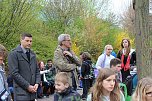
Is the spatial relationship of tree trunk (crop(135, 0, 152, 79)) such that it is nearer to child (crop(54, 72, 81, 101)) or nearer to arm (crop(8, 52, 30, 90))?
child (crop(54, 72, 81, 101))

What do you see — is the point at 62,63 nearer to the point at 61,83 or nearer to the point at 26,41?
the point at 26,41

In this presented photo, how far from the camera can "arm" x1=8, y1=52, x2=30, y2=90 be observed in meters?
5.37

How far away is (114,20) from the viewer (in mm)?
44969

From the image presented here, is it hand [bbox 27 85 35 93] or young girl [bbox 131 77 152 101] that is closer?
young girl [bbox 131 77 152 101]

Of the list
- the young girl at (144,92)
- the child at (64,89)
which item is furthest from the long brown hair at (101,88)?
the young girl at (144,92)

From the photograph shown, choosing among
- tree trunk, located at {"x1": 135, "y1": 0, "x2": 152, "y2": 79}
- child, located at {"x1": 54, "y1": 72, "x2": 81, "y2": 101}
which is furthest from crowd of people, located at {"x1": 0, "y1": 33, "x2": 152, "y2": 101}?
tree trunk, located at {"x1": 135, "y1": 0, "x2": 152, "y2": 79}

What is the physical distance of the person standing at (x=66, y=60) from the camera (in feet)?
18.8

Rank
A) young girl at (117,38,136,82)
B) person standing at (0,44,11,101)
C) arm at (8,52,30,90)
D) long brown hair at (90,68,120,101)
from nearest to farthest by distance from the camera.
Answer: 1. long brown hair at (90,68,120,101)
2. person standing at (0,44,11,101)
3. arm at (8,52,30,90)
4. young girl at (117,38,136,82)

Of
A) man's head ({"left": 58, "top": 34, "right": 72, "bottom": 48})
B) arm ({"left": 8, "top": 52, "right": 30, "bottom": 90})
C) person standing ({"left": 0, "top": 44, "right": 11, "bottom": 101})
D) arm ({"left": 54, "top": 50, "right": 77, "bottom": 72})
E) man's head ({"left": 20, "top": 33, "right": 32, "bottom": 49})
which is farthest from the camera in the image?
man's head ({"left": 58, "top": 34, "right": 72, "bottom": 48})

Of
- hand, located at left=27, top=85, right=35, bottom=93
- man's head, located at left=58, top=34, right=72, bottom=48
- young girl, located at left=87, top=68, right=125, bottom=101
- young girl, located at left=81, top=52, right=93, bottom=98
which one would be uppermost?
man's head, located at left=58, top=34, right=72, bottom=48

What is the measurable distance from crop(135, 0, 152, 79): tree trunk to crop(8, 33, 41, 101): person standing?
174 cm

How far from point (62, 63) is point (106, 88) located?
147 centimetres

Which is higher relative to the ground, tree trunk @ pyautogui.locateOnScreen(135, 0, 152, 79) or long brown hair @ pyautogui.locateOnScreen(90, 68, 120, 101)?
tree trunk @ pyautogui.locateOnScreen(135, 0, 152, 79)

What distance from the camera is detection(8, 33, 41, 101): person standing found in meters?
5.41
